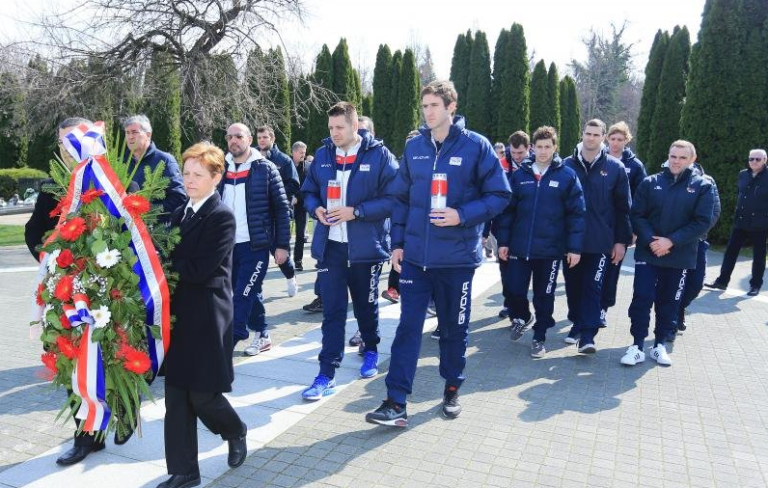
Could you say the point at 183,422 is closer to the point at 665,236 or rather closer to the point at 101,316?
the point at 101,316

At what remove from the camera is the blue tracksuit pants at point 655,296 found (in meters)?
5.70

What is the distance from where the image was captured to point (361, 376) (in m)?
5.18

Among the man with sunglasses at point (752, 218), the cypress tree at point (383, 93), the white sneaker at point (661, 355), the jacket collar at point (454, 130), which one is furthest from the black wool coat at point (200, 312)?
the cypress tree at point (383, 93)

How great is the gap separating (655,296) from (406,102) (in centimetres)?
2530

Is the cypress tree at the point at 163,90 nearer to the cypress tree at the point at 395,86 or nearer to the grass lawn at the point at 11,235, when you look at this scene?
the grass lawn at the point at 11,235

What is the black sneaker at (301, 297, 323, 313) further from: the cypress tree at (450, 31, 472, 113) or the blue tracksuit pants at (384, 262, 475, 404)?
the cypress tree at (450, 31, 472, 113)

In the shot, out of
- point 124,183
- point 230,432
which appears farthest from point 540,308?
point 124,183

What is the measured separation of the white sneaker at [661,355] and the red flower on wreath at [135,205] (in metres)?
4.70

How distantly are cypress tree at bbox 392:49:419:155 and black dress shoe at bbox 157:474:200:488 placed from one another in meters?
27.4

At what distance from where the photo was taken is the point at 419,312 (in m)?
4.21

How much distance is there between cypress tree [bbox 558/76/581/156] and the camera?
36.4m

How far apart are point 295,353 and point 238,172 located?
1746 mm

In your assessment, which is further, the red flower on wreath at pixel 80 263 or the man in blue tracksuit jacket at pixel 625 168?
the man in blue tracksuit jacket at pixel 625 168

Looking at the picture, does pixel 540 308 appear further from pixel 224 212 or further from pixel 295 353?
pixel 224 212
